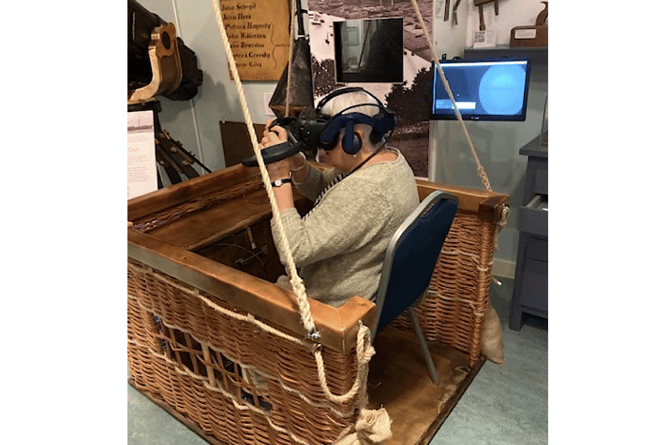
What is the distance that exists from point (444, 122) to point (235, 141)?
141 cm

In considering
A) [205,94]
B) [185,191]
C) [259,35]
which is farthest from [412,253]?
[205,94]

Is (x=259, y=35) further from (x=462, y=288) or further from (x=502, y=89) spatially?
(x=462, y=288)

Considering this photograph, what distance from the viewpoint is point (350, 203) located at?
4.04 ft

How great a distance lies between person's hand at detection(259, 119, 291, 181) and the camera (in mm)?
1236

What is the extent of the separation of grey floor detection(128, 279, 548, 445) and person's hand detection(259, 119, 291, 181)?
3.26 ft

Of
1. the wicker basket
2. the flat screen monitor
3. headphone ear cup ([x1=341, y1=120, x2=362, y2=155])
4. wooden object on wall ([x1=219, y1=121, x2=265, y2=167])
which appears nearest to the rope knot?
the wicker basket

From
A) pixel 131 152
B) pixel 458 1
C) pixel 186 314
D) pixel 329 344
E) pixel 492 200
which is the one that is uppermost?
pixel 458 1

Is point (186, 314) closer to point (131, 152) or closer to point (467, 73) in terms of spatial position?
point (131, 152)

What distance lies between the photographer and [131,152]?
1629 mm

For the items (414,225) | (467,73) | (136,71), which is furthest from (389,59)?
(136,71)

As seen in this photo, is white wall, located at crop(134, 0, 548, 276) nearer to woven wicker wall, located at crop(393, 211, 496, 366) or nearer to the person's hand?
woven wicker wall, located at crop(393, 211, 496, 366)

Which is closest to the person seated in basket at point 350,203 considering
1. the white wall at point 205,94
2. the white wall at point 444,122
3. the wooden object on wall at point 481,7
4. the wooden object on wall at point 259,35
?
the white wall at point 444,122

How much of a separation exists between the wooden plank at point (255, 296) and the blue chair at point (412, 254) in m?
0.18

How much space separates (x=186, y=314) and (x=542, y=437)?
1.21m
